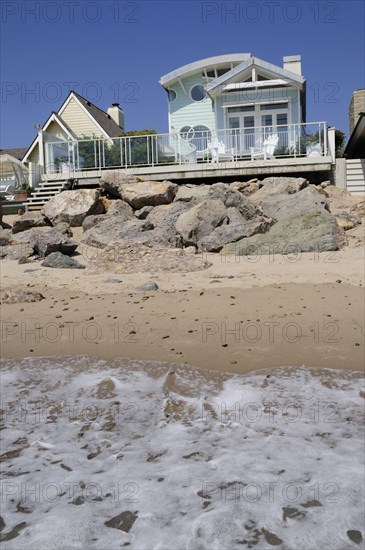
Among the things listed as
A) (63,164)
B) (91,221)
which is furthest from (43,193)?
(91,221)

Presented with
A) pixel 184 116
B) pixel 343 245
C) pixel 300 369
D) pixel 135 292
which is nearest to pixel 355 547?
pixel 300 369

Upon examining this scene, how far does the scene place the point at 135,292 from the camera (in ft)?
25.6

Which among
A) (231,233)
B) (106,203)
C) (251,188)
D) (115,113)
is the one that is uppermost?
(115,113)

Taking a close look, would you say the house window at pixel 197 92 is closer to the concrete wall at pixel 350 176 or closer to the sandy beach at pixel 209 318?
the concrete wall at pixel 350 176

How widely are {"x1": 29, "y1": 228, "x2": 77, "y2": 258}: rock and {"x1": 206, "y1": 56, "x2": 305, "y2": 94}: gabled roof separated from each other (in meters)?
14.8

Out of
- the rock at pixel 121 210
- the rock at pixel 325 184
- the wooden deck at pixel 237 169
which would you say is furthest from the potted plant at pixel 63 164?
the rock at pixel 325 184

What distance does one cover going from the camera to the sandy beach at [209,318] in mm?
5352

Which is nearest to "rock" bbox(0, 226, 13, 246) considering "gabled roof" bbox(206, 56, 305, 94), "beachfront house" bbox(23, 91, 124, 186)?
"beachfront house" bbox(23, 91, 124, 186)

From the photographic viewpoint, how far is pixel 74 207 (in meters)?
15.3

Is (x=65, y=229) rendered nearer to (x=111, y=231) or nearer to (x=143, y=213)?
(x=111, y=231)

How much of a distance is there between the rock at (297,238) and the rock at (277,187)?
328cm

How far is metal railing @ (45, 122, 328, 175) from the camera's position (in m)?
19.7

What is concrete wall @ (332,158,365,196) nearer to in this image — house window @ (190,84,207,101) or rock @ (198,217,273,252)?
rock @ (198,217,273,252)

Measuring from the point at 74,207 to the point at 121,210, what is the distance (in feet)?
5.79
